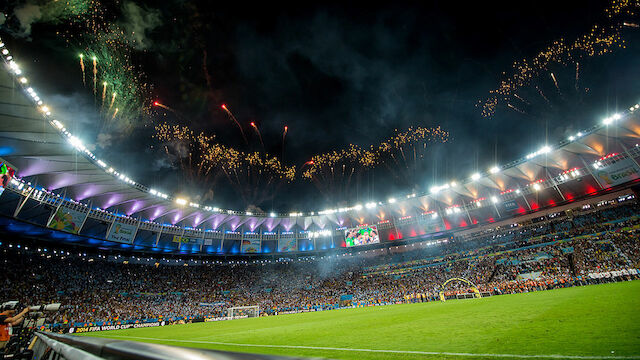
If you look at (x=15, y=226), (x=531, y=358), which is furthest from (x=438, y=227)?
(x=15, y=226)

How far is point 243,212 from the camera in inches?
2010

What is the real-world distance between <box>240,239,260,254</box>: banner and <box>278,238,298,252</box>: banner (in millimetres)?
4561

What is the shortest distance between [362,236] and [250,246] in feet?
72.6

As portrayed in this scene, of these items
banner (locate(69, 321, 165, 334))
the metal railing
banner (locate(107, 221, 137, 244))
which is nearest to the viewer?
the metal railing

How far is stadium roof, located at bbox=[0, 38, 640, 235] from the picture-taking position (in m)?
21.2

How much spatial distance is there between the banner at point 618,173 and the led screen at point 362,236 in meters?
33.3

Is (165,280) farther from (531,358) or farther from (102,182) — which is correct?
(531,358)

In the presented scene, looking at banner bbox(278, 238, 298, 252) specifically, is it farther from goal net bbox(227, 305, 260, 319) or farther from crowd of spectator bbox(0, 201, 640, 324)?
goal net bbox(227, 305, 260, 319)

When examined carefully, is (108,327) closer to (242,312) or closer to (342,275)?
(242,312)

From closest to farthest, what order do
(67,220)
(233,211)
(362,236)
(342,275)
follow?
(67,220) → (233,211) → (342,275) → (362,236)

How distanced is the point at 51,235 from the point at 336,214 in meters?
42.5

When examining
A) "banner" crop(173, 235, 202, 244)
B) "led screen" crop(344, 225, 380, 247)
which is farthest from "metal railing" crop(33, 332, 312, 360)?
"led screen" crop(344, 225, 380, 247)

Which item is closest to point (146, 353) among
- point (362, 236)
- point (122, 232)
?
point (122, 232)

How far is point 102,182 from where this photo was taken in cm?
3188
